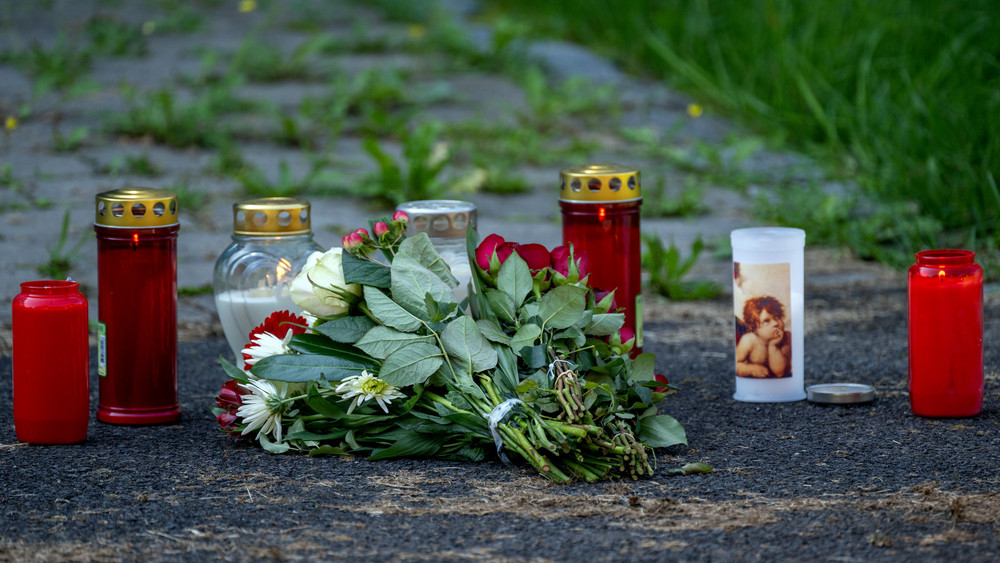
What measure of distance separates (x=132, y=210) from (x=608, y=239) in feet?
3.32

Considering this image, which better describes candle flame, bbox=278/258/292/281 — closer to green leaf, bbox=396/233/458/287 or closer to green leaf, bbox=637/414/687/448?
green leaf, bbox=396/233/458/287

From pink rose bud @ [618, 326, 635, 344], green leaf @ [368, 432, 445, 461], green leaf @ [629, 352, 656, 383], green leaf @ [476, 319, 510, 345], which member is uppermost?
green leaf @ [476, 319, 510, 345]

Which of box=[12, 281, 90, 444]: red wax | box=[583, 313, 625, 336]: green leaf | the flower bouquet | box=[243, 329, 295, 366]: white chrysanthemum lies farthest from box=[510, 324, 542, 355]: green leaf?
box=[12, 281, 90, 444]: red wax

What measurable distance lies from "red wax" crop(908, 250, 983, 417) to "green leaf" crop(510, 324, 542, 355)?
32.6 inches

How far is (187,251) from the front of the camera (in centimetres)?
397

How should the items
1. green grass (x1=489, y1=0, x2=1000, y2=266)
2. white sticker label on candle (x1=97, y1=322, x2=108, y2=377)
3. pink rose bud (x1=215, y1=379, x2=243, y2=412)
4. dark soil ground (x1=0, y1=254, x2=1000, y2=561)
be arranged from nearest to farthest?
dark soil ground (x1=0, y1=254, x2=1000, y2=561) → pink rose bud (x1=215, y1=379, x2=243, y2=412) → white sticker label on candle (x1=97, y1=322, x2=108, y2=377) → green grass (x1=489, y1=0, x2=1000, y2=266)

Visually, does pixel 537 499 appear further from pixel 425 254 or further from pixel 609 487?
pixel 425 254

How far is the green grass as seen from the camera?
4.13 metres

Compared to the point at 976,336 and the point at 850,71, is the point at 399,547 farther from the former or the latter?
the point at 850,71

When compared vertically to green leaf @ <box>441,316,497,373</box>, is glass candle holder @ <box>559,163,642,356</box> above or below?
above

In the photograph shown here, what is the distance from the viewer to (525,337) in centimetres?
208

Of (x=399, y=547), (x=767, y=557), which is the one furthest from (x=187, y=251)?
(x=767, y=557)

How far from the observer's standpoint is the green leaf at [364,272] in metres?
2.14

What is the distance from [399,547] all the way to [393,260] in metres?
0.67
